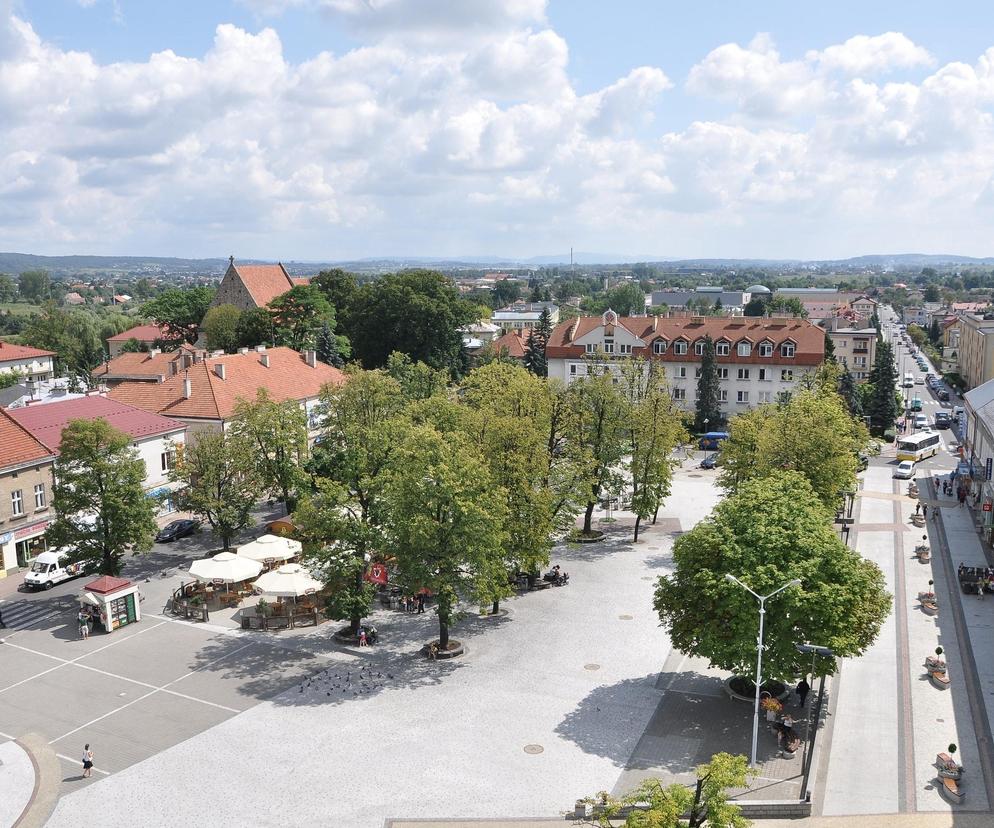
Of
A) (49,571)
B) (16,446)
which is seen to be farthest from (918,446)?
(16,446)

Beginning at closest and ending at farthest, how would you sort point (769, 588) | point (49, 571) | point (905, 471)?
1. point (769, 588)
2. point (49, 571)
3. point (905, 471)

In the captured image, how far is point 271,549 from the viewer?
4188cm

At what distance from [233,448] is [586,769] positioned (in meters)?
26.7

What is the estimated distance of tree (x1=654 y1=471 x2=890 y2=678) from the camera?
2584 cm

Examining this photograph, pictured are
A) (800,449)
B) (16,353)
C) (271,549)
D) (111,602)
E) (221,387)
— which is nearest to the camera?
(111,602)

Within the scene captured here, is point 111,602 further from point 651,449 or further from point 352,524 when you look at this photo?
point 651,449

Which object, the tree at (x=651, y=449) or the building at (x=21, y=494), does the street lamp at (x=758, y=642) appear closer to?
the tree at (x=651, y=449)

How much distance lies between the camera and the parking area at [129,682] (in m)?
27.3

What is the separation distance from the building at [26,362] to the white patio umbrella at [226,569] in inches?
2603

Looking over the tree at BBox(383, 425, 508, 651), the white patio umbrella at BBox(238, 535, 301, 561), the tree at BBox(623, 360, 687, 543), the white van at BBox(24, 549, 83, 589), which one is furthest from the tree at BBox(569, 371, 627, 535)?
the white van at BBox(24, 549, 83, 589)

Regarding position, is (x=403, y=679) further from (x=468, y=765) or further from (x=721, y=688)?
(x=721, y=688)

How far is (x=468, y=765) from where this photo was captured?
25125 millimetres

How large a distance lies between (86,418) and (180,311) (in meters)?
47.2

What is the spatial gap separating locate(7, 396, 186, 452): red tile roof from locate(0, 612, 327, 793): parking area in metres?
13.5
